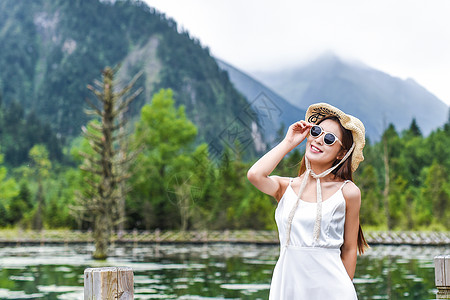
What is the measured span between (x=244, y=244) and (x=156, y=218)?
508 centimetres

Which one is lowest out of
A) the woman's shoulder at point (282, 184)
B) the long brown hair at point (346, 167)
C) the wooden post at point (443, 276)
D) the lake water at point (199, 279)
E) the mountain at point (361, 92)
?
the lake water at point (199, 279)

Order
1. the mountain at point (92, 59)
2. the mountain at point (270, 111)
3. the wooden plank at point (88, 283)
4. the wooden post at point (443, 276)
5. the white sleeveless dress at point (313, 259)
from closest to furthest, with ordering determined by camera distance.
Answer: the white sleeveless dress at point (313, 259), the wooden plank at point (88, 283), the wooden post at point (443, 276), the mountain at point (270, 111), the mountain at point (92, 59)

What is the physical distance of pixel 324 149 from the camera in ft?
8.22

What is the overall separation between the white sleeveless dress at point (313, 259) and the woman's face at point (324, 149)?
0.63ft

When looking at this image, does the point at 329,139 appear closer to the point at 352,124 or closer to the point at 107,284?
the point at 352,124

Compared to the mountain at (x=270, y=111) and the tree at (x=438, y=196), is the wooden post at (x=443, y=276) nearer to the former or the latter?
the mountain at (x=270, y=111)

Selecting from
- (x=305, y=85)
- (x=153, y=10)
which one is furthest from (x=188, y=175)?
(x=153, y=10)

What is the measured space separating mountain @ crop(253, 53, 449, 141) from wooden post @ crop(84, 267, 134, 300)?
8243 centimetres

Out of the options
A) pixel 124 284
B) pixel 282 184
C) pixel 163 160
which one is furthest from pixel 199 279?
pixel 163 160

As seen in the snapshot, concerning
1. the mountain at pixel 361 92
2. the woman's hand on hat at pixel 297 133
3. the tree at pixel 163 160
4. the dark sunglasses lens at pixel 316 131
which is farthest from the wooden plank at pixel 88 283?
the mountain at pixel 361 92

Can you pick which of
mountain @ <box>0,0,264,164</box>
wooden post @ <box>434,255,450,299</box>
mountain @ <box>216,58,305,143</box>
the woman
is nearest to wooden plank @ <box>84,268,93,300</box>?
the woman

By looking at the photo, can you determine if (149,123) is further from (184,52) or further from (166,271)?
(184,52)

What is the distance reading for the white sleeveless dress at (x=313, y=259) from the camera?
2.28 m

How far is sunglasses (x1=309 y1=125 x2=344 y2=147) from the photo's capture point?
2.49 meters
